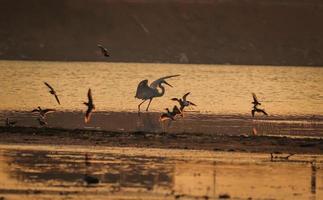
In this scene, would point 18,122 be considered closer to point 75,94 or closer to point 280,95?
point 75,94

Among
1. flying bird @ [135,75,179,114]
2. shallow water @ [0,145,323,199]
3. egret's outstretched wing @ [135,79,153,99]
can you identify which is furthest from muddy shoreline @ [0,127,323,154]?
egret's outstretched wing @ [135,79,153,99]

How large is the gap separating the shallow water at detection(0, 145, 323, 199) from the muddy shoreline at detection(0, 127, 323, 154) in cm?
86

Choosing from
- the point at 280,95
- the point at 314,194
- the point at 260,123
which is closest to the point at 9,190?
the point at 314,194

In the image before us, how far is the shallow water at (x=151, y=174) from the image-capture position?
64.6 feet

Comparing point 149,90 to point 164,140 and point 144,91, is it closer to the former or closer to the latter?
point 144,91

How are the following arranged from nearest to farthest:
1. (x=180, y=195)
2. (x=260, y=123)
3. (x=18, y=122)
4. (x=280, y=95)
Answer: (x=180, y=195) < (x=18, y=122) < (x=260, y=123) < (x=280, y=95)

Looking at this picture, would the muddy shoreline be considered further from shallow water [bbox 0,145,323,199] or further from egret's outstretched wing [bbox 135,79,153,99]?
egret's outstretched wing [bbox 135,79,153,99]

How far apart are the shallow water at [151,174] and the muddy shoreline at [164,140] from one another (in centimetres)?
86

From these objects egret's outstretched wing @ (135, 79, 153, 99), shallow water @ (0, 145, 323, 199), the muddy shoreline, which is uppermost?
egret's outstretched wing @ (135, 79, 153, 99)

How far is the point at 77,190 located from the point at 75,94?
115ft

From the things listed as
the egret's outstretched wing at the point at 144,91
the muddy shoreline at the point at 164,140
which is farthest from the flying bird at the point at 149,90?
the muddy shoreline at the point at 164,140

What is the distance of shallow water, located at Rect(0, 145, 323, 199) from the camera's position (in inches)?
775

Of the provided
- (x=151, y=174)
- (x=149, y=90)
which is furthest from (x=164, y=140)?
(x=149, y=90)

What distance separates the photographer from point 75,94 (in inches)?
2149
